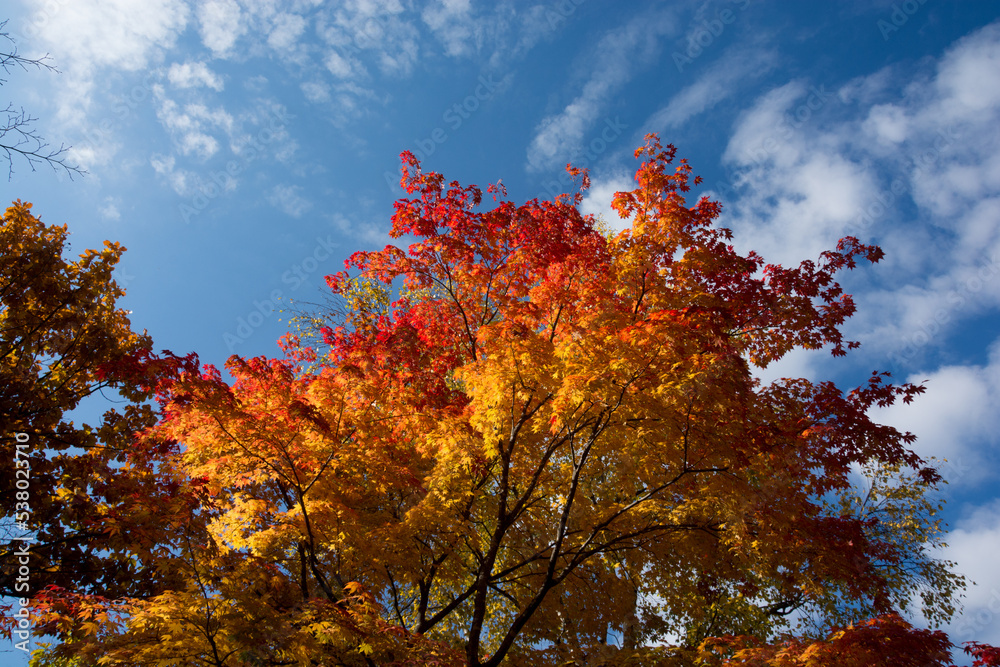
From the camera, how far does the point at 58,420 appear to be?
923 centimetres

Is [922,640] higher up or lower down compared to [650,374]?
lower down

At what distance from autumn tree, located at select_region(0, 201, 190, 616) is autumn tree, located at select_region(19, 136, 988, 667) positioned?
1.11 m

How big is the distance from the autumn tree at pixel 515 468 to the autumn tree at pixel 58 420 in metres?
1.11

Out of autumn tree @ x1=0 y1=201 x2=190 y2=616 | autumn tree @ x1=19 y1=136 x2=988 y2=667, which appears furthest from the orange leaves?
autumn tree @ x1=0 y1=201 x2=190 y2=616

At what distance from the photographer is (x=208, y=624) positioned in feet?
19.0

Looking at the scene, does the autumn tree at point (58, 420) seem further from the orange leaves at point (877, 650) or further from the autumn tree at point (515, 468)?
the orange leaves at point (877, 650)

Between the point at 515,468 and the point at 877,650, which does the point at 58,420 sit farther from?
the point at 877,650

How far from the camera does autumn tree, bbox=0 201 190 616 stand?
8578 mm

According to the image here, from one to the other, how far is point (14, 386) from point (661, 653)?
1098cm

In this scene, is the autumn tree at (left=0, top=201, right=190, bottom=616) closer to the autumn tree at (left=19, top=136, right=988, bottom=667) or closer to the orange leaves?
the autumn tree at (left=19, top=136, right=988, bottom=667)

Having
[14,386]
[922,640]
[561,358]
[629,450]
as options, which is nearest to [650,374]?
[561,358]

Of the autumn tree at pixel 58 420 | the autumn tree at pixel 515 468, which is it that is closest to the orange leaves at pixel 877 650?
the autumn tree at pixel 515 468

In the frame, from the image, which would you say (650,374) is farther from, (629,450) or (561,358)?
(629,450)

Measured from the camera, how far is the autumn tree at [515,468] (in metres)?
6.38
